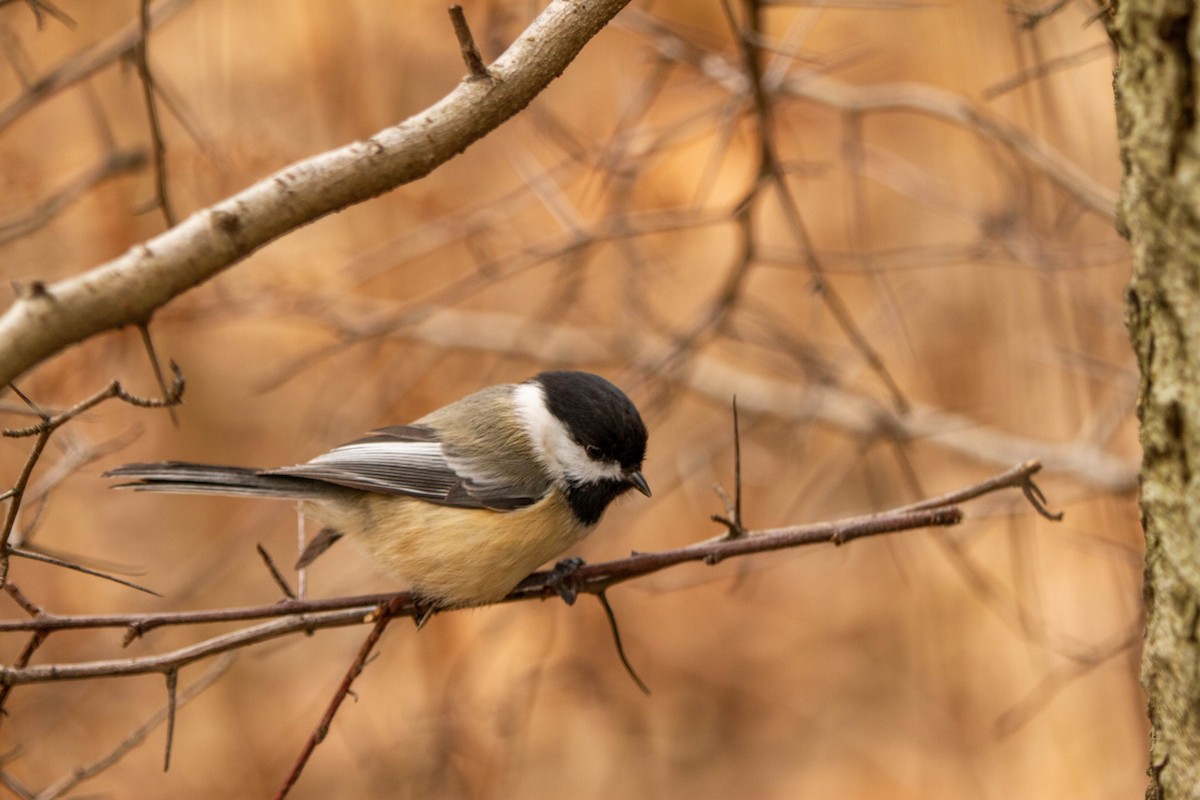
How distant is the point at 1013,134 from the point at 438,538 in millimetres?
2744

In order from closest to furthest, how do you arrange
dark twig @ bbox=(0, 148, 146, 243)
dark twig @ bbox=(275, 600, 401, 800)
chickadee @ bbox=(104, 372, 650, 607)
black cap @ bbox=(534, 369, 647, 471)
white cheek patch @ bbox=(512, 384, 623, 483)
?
dark twig @ bbox=(275, 600, 401, 800), chickadee @ bbox=(104, 372, 650, 607), black cap @ bbox=(534, 369, 647, 471), white cheek patch @ bbox=(512, 384, 623, 483), dark twig @ bbox=(0, 148, 146, 243)

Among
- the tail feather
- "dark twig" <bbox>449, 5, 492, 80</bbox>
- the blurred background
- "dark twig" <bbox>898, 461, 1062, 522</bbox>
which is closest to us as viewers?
"dark twig" <bbox>449, 5, 492, 80</bbox>

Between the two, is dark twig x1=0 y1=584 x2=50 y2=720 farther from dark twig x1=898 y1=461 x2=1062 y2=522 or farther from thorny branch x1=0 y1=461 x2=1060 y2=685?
dark twig x1=898 y1=461 x2=1062 y2=522

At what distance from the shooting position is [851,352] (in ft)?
17.5

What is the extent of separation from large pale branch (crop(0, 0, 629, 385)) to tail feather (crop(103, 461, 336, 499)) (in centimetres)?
120

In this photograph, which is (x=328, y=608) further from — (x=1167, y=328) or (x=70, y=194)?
(x=70, y=194)

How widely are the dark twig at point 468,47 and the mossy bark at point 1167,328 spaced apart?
1011 mm

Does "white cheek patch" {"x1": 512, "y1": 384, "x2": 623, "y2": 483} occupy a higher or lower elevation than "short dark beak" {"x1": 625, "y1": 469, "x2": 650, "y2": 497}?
higher

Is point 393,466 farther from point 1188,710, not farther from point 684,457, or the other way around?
point 1188,710

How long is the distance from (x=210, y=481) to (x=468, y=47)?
1.76 metres

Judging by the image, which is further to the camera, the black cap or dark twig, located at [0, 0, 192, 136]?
dark twig, located at [0, 0, 192, 136]

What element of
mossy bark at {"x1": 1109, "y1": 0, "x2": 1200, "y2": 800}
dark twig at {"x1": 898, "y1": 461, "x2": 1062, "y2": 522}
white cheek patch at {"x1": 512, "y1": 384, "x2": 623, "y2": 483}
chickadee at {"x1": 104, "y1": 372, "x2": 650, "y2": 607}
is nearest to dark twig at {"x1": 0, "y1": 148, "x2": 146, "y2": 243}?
chickadee at {"x1": 104, "y1": 372, "x2": 650, "y2": 607}

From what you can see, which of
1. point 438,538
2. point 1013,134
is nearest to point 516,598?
point 438,538

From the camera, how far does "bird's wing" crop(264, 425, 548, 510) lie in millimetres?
3299
